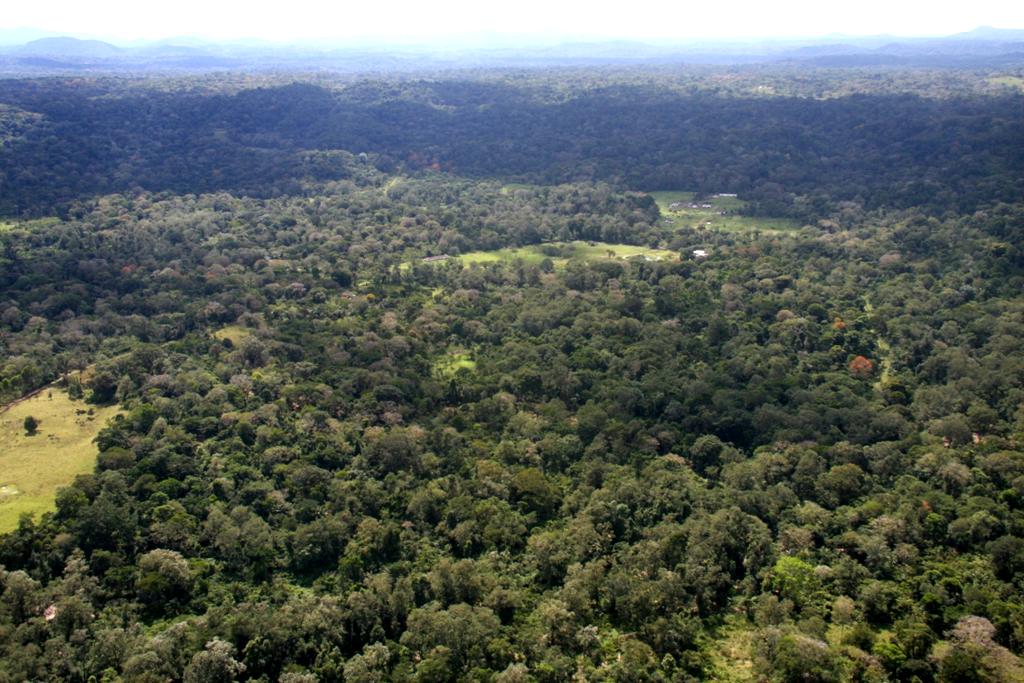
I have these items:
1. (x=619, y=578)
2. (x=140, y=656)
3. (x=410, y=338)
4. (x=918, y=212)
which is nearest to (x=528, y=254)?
(x=410, y=338)

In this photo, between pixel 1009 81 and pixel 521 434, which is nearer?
pixel 521 434

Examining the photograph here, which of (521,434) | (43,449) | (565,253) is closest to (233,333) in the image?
(43,449)

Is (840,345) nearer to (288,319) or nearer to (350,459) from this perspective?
(350,459)

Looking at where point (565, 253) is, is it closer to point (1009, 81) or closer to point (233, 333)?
point (233, 333)

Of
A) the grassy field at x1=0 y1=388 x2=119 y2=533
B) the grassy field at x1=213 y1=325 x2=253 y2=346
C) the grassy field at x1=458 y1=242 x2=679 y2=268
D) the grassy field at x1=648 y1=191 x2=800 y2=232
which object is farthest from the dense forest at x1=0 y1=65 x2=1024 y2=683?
the grassy field at x1=0 y1=388 x2=119 y2=533

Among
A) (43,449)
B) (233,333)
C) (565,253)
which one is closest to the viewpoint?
(43,449)
